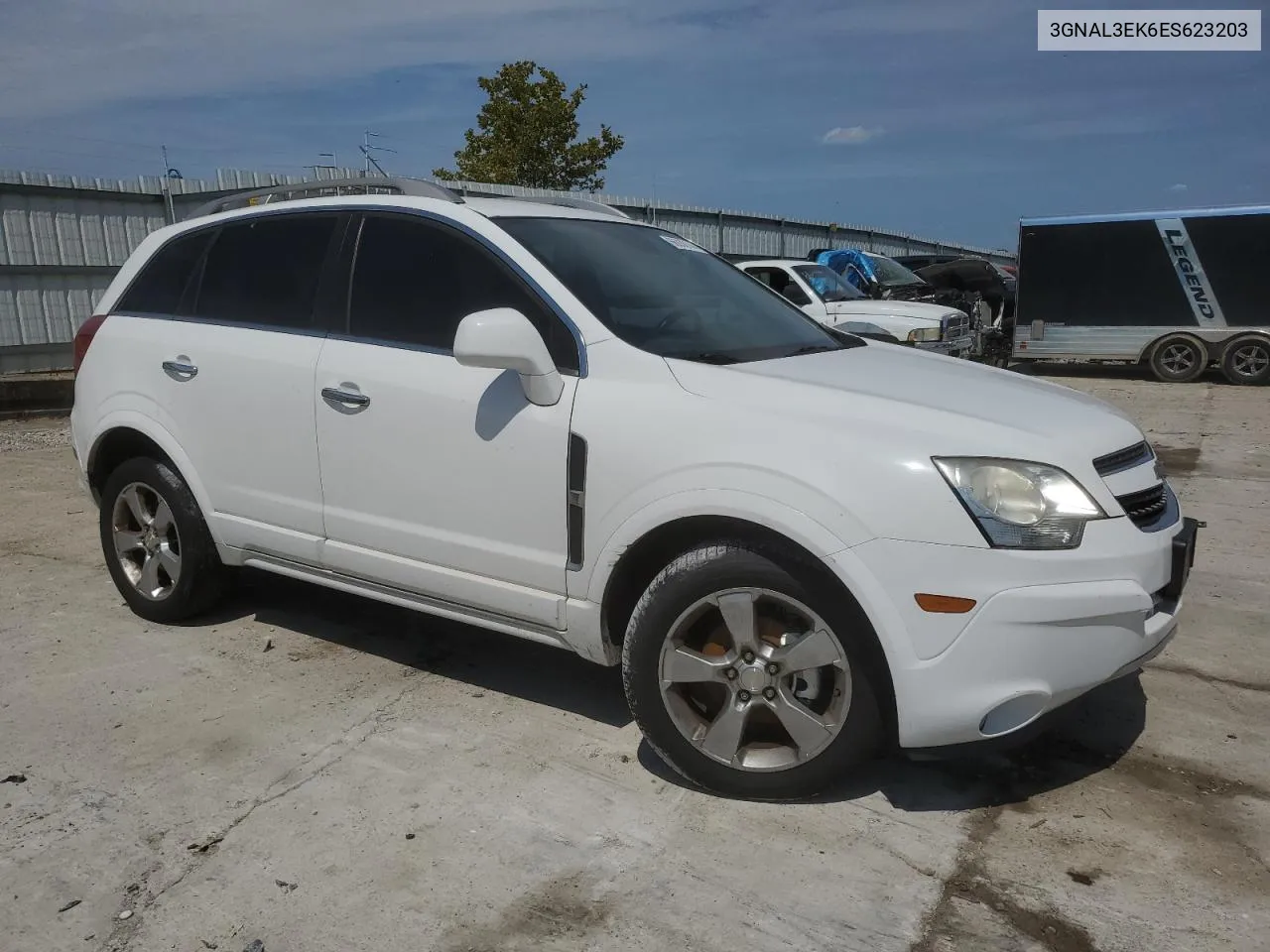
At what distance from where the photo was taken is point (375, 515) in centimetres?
→ 364

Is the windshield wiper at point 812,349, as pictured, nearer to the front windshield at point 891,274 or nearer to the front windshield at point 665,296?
the front windshield at point 665,296

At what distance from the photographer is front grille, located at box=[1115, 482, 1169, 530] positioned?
2.83 metres

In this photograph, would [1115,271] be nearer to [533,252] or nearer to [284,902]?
[533,252]

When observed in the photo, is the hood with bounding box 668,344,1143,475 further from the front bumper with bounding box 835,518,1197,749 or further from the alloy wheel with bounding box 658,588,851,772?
the alloy wheel with bounding box 658,588,851,772

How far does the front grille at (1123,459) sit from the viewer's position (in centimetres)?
284

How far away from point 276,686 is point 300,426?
1019 millimetres

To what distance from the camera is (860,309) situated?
11.7 metres

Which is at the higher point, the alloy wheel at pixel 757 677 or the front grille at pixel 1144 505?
the front grille at pixel 1144 505

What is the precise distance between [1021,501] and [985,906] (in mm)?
1031

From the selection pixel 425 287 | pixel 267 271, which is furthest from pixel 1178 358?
pixel 267 271

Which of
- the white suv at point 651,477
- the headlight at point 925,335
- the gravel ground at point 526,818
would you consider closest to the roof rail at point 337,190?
the white suv at point 651,477

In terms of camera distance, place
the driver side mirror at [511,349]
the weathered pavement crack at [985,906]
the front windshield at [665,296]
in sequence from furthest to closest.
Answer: the front windshield at [665,296] → the driver side mirror at [511,349] → the weathered pavement crack at [985,906]

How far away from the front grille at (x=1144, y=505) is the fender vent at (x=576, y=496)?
5.01 feet

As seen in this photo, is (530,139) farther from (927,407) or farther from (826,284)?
(927,407)
